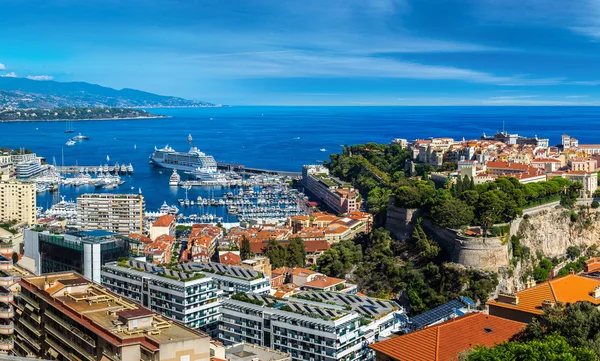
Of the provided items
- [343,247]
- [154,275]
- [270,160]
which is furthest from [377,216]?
[270,160]

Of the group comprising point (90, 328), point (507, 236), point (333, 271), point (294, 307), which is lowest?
point (333, 271)

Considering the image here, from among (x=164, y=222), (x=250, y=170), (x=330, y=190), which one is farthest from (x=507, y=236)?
(x=250, y=170)

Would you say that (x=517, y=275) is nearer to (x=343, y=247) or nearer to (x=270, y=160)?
(x=343, y=247)

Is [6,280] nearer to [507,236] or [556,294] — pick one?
[556,294]

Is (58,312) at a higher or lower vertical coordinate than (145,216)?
higher

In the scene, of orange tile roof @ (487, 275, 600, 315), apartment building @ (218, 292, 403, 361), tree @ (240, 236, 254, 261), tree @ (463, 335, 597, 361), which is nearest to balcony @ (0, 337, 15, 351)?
apartment building @ (218, 292, 403, 361)

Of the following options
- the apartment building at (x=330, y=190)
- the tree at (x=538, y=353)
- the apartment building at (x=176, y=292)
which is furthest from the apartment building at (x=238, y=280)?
the apartment building at (x=330, y=190)

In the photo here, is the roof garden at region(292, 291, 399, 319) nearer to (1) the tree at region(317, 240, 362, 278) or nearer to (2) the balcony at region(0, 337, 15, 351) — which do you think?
(1) the tree at region(317, 240, 362, 278)
